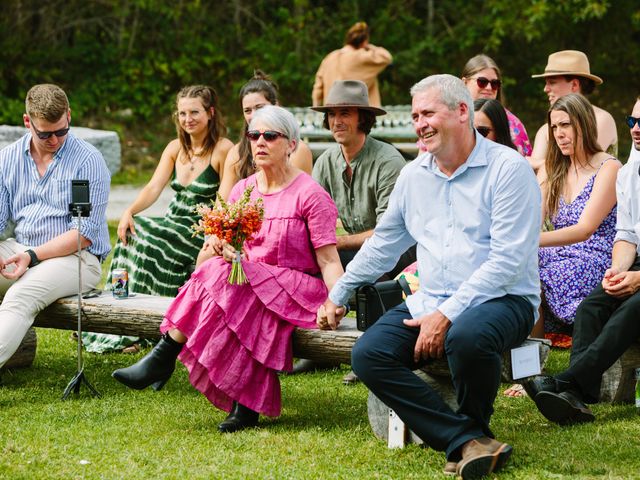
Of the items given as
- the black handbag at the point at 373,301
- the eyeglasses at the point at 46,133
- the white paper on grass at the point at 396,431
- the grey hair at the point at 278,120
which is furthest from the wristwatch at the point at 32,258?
the white paper on grass at the point at 396,431

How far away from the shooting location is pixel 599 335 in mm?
4867

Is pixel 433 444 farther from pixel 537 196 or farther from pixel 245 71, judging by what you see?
pixel 245 71

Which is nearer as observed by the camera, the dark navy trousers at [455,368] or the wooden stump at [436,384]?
the dark navy trousers at [455,368]

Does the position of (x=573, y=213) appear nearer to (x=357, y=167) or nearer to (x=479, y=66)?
(x=357, y=167)

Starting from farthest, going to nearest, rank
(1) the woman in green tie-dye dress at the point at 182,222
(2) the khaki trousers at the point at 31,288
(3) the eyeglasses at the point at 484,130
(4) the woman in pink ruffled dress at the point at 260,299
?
(1) the woman in green tie-dye dress at the point at 182,222 → (3) the eyeglasses at the point at 484,130 → (2) the khaki trousers at the point at 31,288 → (4) the woman in pink ruffled dress at the point at 260,299

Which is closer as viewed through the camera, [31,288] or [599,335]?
[599,335]

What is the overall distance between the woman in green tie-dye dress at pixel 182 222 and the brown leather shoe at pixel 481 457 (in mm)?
3166

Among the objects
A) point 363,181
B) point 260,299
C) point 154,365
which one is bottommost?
point 154,365

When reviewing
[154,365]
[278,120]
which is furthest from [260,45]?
[154,365]

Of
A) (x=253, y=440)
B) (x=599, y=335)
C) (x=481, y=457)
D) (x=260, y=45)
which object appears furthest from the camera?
(x=260, y=45)

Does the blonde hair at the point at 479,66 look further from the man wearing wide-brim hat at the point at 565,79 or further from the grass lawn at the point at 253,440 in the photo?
the grass lawn at the point at 253,440

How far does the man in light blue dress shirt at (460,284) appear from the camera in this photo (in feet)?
13.4

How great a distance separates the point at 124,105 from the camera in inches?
708

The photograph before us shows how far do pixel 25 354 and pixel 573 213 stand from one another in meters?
3.30
